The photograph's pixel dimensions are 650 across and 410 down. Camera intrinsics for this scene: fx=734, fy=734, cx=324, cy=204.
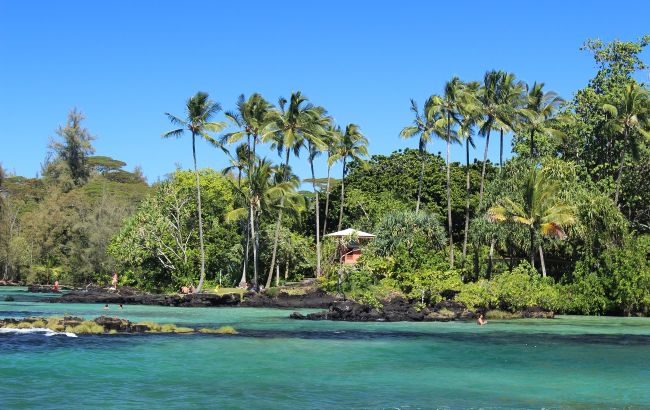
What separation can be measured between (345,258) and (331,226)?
10284mm

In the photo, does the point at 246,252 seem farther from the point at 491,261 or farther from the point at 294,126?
the point at 491,261

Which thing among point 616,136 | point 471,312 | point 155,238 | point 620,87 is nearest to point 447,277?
point 471,312

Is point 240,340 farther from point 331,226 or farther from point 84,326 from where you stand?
point 331,226

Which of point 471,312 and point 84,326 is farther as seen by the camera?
point 471,312

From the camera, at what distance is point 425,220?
46438 millimetres

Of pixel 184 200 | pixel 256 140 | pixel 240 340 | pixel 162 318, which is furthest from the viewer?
pixel 184 200

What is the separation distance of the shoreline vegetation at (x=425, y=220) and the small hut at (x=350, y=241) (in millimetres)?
306

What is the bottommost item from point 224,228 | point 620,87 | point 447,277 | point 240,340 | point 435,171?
point 240,340

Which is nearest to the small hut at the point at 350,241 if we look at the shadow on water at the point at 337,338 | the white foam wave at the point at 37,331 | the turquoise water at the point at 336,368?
the turquoise water at the point at 336,368

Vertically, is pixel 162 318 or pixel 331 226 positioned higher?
pixel 331 226

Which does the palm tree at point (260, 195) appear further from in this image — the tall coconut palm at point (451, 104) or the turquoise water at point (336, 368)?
the turquoise water at point (336, 368)

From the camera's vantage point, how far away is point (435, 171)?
62594 millimetres

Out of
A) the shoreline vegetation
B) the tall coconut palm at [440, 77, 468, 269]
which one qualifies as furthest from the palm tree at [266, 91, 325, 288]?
the tall coconut palm at [440, 77, 468, 269]

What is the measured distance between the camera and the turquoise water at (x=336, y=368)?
1641 centimetres
